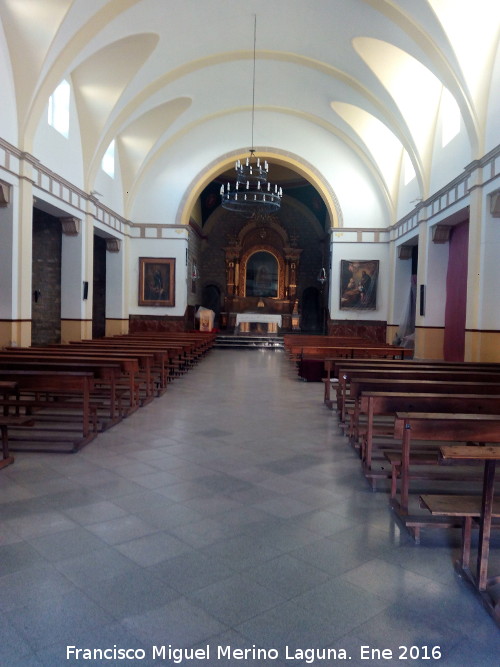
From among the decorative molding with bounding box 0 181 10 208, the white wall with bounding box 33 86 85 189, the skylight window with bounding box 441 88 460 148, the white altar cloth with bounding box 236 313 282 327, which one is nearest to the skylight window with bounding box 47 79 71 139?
the white wall with bounding box 33 86 85 189

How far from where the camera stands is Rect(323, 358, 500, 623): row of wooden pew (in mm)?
2623

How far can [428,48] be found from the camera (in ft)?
32.2

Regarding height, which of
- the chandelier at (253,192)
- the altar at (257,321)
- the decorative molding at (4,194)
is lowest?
the altar at (257,321)

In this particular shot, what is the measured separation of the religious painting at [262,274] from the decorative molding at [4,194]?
16.9m

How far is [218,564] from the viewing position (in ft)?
9.45

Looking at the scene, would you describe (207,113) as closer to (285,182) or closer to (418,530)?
(285,182)

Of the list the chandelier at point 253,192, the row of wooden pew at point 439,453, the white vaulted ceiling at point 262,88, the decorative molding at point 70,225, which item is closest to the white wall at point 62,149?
the white vaulted ceiling at point 262,88

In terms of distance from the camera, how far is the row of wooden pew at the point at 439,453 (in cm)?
262

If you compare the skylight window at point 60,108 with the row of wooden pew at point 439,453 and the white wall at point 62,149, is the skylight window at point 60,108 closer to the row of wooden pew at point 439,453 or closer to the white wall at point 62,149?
the white wall at point 62,149

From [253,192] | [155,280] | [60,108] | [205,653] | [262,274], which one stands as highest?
[60,108]

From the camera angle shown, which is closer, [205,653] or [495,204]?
[205,653]

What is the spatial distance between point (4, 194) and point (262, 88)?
9.84 metres

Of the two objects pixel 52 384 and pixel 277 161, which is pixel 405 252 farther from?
pixel 52 384

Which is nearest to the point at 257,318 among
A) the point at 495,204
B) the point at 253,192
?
the point at 253,192
